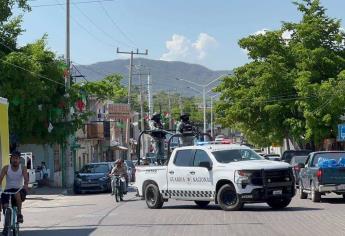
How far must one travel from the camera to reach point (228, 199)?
21141 millimetres

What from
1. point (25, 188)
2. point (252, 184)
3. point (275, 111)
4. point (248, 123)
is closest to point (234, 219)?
point (252, 184)

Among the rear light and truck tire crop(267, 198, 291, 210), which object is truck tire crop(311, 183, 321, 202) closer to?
the rear light

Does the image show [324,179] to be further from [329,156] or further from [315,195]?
[329,156]

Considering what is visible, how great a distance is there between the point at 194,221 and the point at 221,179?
319cm

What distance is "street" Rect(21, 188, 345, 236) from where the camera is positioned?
15.8 m

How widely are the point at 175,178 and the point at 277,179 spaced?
3.55 m

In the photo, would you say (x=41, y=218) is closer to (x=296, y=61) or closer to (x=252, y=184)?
(x=252, y=184)

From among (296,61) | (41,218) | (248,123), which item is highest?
(296,61)

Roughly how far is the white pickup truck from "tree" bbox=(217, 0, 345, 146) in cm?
2682

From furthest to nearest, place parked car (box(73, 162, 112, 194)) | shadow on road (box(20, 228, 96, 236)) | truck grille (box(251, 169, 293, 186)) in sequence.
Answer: parked car (box(73, 162, 112, 194)), truck grille (box(251, 169, 293, 186)), shadow on road (box(20, 228, 96, 236))

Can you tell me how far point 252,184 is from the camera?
805 inches

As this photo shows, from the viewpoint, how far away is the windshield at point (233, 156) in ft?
71.3

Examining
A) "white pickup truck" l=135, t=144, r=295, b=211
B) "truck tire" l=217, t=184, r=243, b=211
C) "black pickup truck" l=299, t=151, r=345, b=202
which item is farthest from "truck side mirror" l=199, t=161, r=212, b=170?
"black pickup truck" l=299, t=151, r=345, b=202

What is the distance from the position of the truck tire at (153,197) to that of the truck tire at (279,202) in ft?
12.5
